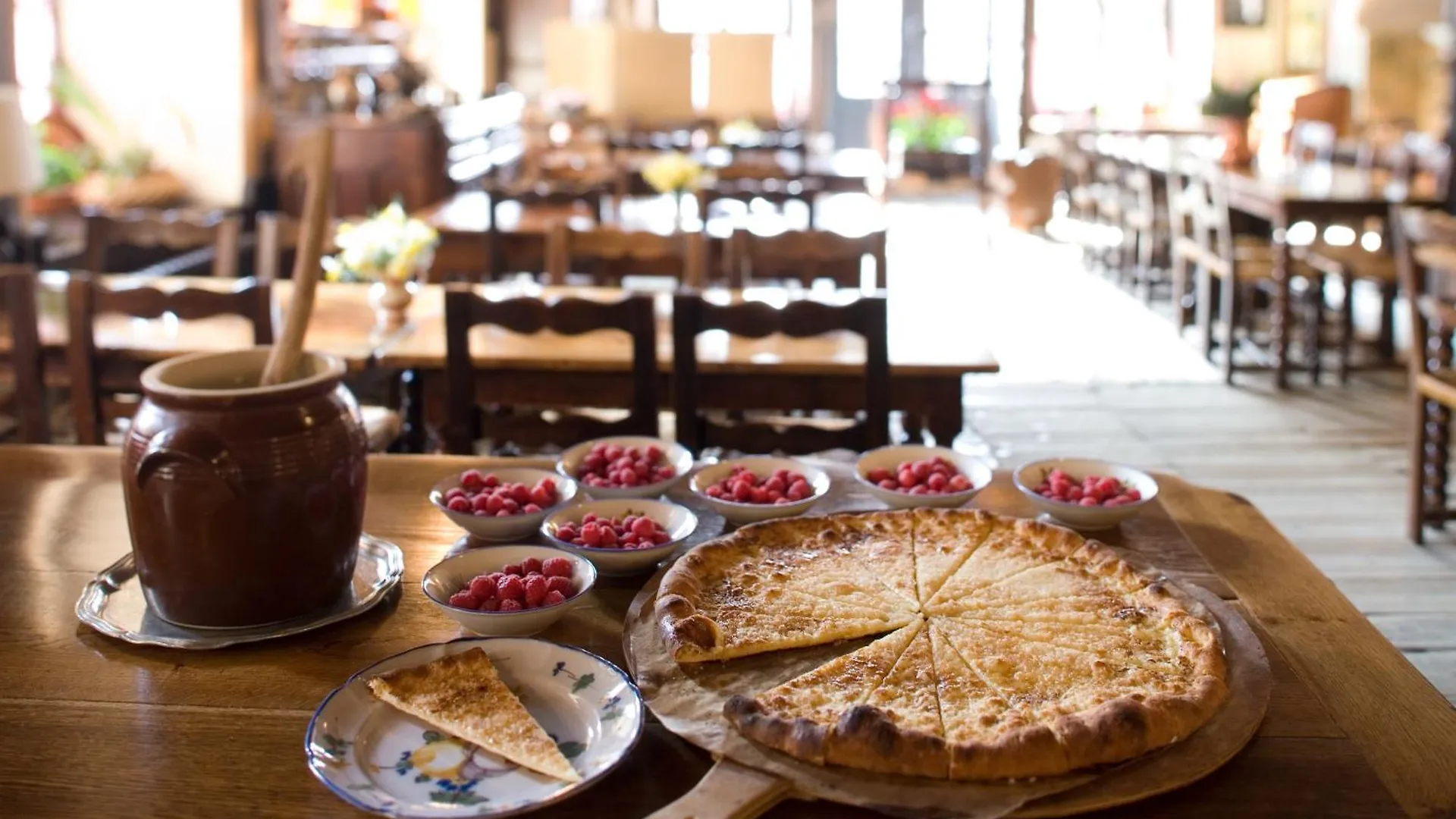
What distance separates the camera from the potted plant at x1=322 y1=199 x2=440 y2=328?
314 cm

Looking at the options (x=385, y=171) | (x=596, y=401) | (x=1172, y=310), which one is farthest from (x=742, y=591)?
(x=1172, y=310)

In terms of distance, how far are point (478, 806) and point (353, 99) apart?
6339mm

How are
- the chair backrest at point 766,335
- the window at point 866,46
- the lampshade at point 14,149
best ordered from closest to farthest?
the chair backrest at point 766,335 < the lampshade at point 14,149 < the window at point 866,46

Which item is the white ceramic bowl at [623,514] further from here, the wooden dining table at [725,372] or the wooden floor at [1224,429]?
the wooden floor at [1224,429]

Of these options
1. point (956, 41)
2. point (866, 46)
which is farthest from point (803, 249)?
point (866, 46)

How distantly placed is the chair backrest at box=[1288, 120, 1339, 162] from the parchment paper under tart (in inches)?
271

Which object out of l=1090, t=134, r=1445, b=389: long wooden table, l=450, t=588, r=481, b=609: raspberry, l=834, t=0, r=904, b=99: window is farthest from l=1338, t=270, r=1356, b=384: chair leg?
l=834, t=0, r=904, b=99: window

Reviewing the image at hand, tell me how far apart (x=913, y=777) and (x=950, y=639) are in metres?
0.26

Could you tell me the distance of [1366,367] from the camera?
18.7 feet

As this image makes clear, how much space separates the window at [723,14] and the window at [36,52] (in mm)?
8377

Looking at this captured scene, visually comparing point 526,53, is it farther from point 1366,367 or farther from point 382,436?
point 382,436

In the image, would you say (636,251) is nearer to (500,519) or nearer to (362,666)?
(500,519)

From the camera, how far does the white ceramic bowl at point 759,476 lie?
5.32 feet

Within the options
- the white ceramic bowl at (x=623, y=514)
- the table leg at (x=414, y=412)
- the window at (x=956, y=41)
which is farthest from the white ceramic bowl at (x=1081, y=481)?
the window at (x=956, y=41)
